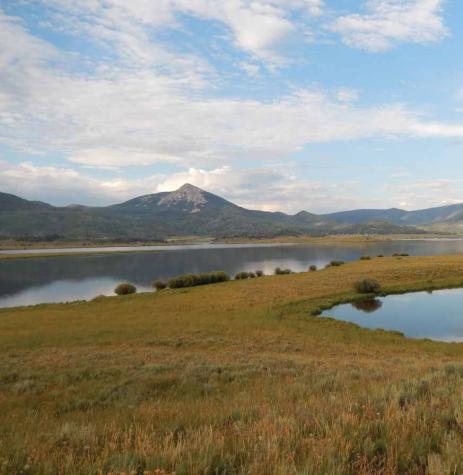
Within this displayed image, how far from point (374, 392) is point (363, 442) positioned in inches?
128

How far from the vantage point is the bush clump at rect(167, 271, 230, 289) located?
57.4m

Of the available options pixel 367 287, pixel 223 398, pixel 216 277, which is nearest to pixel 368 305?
pixel 367 287

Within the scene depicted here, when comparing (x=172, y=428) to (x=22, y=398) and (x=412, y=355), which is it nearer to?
(x=22, y=398)

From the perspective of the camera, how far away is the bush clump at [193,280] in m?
57.4

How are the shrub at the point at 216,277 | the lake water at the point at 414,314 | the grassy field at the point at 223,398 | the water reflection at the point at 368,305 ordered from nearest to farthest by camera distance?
the grassy field at the point at 223,398
the lake water at the point at 414,314
the water reflection at the point at 368,305
the shrub at the point at 216,277

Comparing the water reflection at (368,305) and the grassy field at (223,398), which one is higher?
the grassy field at (223,398)

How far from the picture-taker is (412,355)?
69.0 feet

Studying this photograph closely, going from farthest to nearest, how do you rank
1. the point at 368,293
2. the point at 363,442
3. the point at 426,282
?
the point at 426,282, the point at 368,293, the point at 363,442

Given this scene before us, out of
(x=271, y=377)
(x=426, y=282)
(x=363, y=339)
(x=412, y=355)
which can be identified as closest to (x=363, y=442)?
(x=271, y=377)

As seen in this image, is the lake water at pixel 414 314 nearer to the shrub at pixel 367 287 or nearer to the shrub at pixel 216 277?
the shrub at pixel 367 287

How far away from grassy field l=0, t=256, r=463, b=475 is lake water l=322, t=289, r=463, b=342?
11.3 ft

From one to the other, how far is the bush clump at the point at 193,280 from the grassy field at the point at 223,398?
22348 millimetres

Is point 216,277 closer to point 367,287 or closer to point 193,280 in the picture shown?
point 193,280

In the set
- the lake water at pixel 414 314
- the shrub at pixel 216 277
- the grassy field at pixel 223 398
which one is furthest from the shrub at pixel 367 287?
the shrub at pixel 216 277
